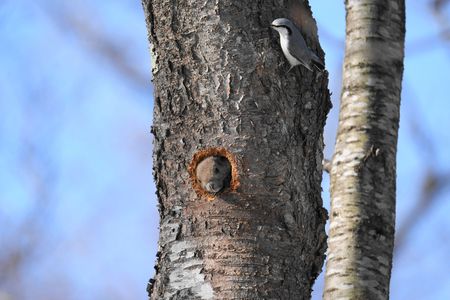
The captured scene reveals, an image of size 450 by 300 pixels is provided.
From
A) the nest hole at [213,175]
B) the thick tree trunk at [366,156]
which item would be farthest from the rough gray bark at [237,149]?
the thick tree trunk at [366,156]

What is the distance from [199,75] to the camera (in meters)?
1.91

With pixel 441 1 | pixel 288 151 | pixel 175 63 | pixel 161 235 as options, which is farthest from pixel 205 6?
pixel 441 1

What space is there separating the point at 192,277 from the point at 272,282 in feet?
0.54

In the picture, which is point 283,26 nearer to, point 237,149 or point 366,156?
point 237,149

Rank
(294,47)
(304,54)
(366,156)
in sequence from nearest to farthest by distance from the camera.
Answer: (294,47) < (304,54) < (366,156)

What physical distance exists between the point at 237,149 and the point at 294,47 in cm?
24

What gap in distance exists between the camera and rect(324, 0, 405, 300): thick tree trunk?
8.27 ft

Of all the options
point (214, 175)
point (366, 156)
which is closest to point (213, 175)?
point (214, 175)

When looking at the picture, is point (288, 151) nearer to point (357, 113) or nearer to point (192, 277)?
point (192, 277)

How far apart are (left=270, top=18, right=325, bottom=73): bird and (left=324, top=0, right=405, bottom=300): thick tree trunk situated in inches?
29.0

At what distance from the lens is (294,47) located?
1.79 meters

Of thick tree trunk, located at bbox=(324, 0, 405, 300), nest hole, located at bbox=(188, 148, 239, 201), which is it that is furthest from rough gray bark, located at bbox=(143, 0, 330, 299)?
thick tree trunk, located at bbox=(324, 0, 405, 300)

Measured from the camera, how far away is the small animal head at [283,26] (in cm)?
186

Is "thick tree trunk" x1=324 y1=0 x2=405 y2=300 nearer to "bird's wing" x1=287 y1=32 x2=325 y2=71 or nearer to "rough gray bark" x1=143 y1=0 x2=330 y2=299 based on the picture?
"rough gray bark" x1=143 y1=0 x2=330 y2=299
